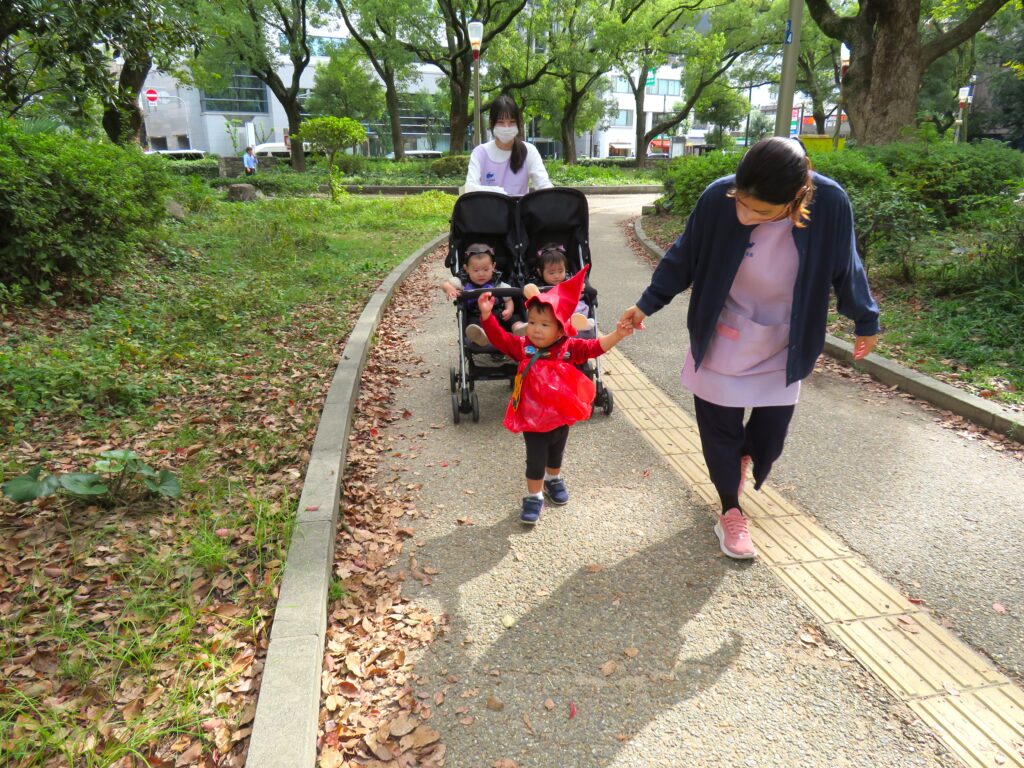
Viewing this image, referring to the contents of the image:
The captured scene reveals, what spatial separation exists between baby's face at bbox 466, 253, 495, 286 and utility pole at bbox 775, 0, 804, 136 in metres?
6.25

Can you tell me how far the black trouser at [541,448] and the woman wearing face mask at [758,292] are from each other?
29.5 inches

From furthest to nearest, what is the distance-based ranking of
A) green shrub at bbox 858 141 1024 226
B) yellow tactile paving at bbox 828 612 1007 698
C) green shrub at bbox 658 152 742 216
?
1. green shrub at bbox 658 152 742 216
2. green shrub at bbox 858 141 1024 226
3. yellow tactile paving at bbox 828 612 1007 698

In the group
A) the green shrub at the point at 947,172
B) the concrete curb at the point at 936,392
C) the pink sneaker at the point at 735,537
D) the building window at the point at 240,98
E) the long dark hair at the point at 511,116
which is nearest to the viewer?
the pink sneaker at the point at 735,537

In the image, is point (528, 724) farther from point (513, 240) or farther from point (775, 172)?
point (513, 240)

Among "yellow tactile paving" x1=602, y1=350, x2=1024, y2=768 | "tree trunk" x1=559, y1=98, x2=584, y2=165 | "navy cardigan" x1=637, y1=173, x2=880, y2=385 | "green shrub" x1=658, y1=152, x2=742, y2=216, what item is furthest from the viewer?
"tree trunk" x1=559, y1=98, x2=584, y2=165

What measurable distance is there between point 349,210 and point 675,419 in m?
13.2

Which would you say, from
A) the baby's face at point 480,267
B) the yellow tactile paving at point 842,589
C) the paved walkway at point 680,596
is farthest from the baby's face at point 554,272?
the yellow tactile paving at point 842,589

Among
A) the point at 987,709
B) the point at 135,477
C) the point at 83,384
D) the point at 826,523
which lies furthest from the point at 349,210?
the point at 987,709

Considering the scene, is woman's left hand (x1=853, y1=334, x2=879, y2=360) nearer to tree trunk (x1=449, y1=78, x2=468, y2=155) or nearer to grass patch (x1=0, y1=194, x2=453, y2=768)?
grass patch (x1=0, y1=194, x2=453, y2=768)

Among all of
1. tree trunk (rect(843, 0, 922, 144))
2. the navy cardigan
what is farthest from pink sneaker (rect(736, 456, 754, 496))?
tree trunk (rect(843, 0, 922, 144))

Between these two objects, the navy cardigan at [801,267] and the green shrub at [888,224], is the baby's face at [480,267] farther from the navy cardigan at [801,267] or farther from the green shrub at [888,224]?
the green shrub at [888,224]

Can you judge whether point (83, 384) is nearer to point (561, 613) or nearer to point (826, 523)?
point (561, 613)

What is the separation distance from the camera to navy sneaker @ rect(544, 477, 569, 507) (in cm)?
385

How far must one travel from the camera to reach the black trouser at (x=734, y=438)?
10.3ft
